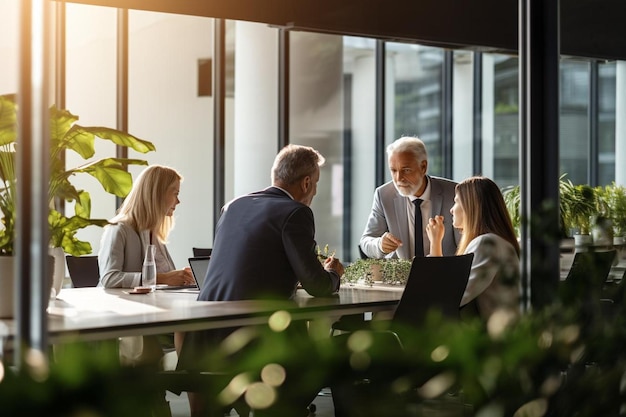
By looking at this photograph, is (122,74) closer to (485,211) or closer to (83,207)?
(83,207)

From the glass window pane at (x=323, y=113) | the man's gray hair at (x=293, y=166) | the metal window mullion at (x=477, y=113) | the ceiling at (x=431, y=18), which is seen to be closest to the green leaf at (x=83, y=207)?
the man's gray hair at (x=293, y=166)

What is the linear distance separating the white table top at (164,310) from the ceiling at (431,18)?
207cm

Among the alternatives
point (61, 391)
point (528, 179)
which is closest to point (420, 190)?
point (528, 179)

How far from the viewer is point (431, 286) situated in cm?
428

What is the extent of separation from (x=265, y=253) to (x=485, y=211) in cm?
124

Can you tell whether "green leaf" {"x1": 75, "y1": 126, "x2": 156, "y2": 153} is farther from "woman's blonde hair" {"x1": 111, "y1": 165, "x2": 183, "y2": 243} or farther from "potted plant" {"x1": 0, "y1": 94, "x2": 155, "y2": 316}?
"woman's blonde hair" {"x1": 111, "y1": 165, "x2": 183, "y2": 243}

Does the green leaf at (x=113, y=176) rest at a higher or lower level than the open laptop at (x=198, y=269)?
higher

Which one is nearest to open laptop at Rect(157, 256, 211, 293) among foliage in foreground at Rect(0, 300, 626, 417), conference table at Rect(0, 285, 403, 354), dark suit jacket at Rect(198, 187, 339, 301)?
conference table at Rect(0, 285, 403, 354)

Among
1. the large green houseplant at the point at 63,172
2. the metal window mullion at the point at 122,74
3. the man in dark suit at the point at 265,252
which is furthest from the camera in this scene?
the metal window mullion at the point at 122,74

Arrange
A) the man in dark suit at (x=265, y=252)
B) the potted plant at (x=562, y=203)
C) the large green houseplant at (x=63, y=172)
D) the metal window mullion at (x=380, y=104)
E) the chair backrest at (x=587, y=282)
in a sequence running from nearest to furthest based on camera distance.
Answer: the chair backrest at (x=587, y=282), the large green houseplant at (x=63, y=172), the man in dark suit at (x=265, y=252), the potted plant at (x=562, y=203), the metal window mullion at (x=380, y=104)

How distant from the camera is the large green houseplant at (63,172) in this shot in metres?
3.71

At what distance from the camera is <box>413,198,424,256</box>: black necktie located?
574cm

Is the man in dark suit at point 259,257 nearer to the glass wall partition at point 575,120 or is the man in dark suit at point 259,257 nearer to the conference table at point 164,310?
the conference table at point 164,310

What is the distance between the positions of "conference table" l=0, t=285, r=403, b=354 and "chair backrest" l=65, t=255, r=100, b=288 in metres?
0.74
